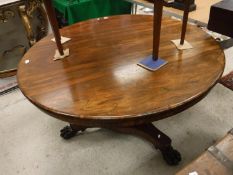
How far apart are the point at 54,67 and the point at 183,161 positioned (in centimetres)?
86

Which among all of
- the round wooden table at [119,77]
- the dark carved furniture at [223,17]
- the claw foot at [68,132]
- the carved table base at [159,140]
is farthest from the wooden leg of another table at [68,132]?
the dark carved furniture at [223,17]

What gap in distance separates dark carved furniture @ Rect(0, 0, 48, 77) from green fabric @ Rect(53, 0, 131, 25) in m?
0.20

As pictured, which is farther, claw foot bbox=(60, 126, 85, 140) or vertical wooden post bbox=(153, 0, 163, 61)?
claw foot bbox=(60, 126, 85, 140)

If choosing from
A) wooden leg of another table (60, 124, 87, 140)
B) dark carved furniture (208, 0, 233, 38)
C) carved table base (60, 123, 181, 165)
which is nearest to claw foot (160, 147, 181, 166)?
carved table base (60, 123, 181, 165)

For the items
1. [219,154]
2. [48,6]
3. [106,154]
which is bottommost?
[106,154]

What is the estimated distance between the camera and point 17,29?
87.7 inches

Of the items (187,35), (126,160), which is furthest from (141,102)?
(126,160)

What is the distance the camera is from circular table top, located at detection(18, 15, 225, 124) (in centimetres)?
76

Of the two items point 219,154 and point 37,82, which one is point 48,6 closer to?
point 37,82

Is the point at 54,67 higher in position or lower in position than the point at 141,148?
higher

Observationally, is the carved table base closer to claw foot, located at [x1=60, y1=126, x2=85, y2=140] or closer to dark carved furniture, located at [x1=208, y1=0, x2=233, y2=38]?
claw foot, located at [x1=60, y1=126, x2=85, y2=140]

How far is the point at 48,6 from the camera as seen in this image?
87cm

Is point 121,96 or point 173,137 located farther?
point 173,137

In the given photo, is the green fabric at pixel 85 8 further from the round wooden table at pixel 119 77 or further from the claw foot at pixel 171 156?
the claw foot at pixel 171 156
